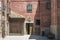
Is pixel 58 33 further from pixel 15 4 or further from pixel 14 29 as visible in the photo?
pixel 15 4

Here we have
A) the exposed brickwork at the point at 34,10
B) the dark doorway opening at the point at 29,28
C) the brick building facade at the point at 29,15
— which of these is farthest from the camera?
the dark doorway opening at the point at 29,28

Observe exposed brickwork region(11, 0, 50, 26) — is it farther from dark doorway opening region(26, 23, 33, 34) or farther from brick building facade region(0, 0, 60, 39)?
dark doorway opening region(26, 23, 33, 34)

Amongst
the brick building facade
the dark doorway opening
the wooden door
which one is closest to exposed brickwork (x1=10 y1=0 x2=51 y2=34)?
the brick building facade

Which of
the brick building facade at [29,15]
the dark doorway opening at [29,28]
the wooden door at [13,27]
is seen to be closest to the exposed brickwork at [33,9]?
the brick building facade at [29,15]

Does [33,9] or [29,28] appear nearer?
[33,9]

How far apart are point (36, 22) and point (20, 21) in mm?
3173

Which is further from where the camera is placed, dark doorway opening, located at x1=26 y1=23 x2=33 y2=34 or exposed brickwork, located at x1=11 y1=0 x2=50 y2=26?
dark doorway opening, located at x1=26 y1=23 x2=33 y2=34

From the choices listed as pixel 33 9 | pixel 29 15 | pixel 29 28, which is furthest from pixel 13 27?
pixel 33 9

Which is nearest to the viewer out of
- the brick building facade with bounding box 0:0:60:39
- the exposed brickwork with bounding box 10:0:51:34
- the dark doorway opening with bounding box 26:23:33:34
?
the brick building facade with bounding box 0:0:60:39

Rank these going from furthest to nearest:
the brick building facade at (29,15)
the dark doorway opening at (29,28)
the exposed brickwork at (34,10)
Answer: the dark doorway opening at (29,28)
the exposed brickwork at (34,10)
the brick building facade at (29,15)

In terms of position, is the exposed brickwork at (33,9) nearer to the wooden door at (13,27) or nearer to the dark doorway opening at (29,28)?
the dark doorway opening at (29,28)

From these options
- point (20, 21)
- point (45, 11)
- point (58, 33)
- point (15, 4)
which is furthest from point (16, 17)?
point (58, 33)

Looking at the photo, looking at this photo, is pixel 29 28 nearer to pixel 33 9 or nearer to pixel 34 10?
pixel 34 10

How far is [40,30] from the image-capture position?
26875 millimetres
